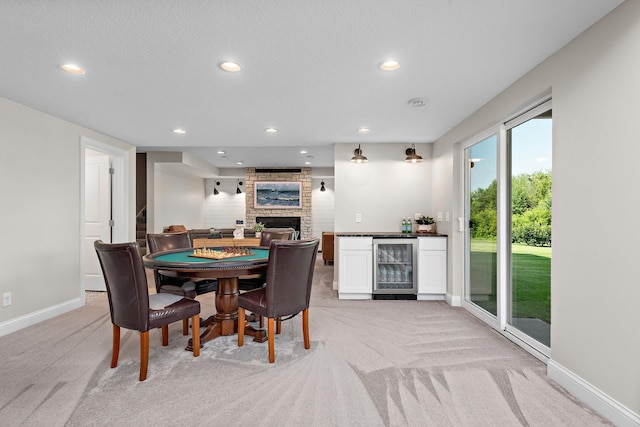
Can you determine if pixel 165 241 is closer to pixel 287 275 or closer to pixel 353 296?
pixel 287 275

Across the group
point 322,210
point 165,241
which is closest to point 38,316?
point 165,241

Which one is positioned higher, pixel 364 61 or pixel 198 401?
pixel 364 61

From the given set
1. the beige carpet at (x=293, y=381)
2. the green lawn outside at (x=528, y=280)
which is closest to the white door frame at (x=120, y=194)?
the beige carpet at (x=293, y=381)

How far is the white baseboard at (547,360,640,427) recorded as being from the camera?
172cm

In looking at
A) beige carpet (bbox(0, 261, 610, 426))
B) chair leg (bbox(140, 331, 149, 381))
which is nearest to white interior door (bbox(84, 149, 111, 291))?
beige carpet (bbox(0, 261, 610, 426))

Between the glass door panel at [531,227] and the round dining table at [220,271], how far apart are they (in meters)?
2.29

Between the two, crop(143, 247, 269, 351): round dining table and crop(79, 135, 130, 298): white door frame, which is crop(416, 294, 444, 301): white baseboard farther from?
crop(79, 135, 130, 298): white door frame

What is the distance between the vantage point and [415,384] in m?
2.20

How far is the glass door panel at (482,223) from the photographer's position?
11.1 ft

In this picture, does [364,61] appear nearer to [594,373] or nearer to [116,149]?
[594,373]

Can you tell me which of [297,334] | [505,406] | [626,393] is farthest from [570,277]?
[297,334]

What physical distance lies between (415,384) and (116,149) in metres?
4.86

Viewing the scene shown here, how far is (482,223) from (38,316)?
4.94 m

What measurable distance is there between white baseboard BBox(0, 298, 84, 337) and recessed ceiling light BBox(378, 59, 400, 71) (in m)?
4.15
